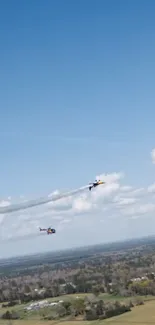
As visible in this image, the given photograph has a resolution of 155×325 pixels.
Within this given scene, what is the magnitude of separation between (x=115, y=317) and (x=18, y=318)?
2873 cm

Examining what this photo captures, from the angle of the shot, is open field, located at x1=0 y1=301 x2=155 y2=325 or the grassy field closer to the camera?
open field, located at x1=0 y1=301 x2=155 y2=325

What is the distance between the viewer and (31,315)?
11525 centimetres

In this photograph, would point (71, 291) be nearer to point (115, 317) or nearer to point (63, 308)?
point (63, 308)

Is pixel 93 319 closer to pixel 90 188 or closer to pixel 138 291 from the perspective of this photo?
pixel 138 291

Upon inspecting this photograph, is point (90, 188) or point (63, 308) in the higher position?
point (90, 188)

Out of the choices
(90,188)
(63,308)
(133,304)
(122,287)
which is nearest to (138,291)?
(122,287)

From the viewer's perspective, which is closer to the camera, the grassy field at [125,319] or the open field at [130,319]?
the open field at [130,319]

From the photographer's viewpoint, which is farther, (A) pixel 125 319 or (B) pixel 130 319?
(A) pixel 125 319

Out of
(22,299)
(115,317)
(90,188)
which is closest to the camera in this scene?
(90,188)

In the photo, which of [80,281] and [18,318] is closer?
[18,318]

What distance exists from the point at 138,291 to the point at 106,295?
10.4m

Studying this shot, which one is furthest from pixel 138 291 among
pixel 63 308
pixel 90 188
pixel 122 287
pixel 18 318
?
pixel 90 188

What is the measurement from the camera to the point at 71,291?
15275 centimetres

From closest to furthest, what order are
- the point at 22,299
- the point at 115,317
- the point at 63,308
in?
1. the point at 115,317
2. the point at 63,308
3. the point at 22,299
